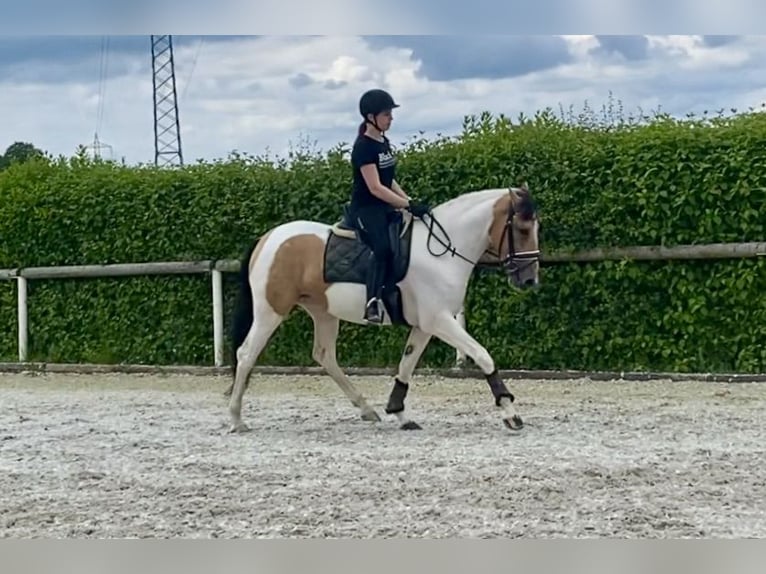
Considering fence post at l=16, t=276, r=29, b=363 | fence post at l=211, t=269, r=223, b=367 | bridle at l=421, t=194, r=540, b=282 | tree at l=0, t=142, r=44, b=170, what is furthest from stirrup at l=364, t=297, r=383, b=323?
tree at l=0, t=142, r=44, b=170

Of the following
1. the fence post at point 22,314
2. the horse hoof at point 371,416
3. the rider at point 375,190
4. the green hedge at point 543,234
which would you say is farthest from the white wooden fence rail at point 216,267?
the rider at point 375,190

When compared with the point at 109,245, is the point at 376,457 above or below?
below

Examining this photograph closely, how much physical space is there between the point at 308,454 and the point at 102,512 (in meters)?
1.56

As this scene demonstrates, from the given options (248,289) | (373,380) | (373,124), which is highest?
(373,124)

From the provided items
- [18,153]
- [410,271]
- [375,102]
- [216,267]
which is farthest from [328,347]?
[18,153]

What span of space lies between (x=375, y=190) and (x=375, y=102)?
0.54 m

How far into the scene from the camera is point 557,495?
4.88 meters

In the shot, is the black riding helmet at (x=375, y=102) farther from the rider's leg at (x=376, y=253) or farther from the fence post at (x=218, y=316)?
the fence post at (x=218, y=316)

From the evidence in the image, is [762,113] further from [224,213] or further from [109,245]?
[109,245]

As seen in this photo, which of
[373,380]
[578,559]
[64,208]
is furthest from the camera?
[64,208]

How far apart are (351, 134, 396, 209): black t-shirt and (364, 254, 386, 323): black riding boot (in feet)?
1.17

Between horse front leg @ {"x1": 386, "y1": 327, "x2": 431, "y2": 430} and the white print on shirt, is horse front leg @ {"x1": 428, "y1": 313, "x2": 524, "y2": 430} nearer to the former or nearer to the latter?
horse front leg @ {"x1": 386, "y1": 327, "x2": 431, "y2": 430}

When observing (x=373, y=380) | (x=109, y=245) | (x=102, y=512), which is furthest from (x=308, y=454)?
(x=109, y=245)

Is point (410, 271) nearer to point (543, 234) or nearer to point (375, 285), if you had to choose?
point (375, 285)
